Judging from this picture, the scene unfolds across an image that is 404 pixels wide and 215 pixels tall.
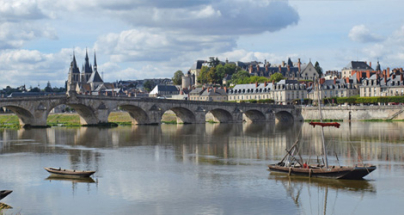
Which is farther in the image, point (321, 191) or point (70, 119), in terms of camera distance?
point (70, 119)

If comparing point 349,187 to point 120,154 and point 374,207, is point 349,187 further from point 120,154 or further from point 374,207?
point 120,154

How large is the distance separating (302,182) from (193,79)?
160962 millimetres

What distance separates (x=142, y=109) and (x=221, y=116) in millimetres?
17989

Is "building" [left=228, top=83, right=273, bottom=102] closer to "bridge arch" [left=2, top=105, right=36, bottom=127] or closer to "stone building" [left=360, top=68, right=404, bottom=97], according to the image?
"stone building" [left=360, top=68, right=404, bottom=97]

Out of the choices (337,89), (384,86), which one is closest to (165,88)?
(337,89)

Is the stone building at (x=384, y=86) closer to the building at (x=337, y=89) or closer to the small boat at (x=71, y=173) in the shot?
the building at (x=337, y=89)

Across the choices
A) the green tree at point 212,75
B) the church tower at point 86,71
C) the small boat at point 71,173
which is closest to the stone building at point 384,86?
the green tree at point 212,75

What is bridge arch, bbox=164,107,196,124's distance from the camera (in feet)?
310

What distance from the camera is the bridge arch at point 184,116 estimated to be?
94562mm

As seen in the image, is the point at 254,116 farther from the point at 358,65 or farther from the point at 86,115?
the point at 358,65

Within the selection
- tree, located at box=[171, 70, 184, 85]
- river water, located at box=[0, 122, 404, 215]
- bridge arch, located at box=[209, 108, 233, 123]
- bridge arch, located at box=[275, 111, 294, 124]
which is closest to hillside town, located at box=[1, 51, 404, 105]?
tree, located at box=[171, 70, 184, 85]

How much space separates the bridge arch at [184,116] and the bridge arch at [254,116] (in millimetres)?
12554

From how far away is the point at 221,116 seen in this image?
101 m

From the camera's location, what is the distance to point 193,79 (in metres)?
190
